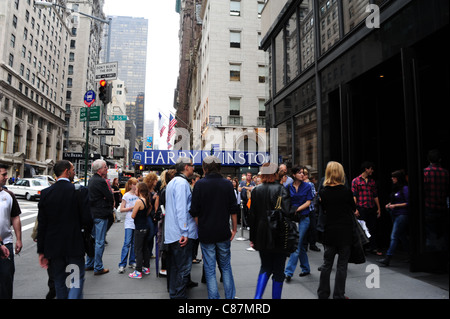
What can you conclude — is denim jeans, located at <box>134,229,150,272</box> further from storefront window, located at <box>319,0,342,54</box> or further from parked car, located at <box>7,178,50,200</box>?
parked car, located at <box>7,178,50,200</box>

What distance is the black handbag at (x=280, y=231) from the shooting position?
4004 mm

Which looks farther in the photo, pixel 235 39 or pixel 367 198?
pixel 235 39

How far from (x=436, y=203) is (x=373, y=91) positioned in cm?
408

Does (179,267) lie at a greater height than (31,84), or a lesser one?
lesser

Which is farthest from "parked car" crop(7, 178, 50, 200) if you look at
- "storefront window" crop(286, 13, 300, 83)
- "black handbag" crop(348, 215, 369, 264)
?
"black handbag" crop(348, 215, 369, 264)

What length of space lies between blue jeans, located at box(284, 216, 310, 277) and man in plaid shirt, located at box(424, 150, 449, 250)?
2.16m

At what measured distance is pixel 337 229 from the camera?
4.29 meters

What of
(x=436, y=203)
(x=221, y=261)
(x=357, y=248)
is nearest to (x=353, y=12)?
(x=436, y=203)

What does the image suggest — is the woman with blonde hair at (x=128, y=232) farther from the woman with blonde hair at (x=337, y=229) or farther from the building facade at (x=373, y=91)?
the building facade at (x=373, y=91)

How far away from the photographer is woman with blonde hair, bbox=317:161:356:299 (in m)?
4.29

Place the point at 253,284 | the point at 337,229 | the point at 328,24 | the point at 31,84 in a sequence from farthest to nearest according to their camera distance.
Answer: the point at 31,84 < the point at 328,24 < the point at 253,284 < the point at 337,229

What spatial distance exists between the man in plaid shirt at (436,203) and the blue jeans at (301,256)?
7.08 feet

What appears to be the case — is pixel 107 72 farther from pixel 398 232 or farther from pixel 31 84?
pixel 31 84

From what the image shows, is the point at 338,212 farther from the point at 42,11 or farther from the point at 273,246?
the point at 42,11
